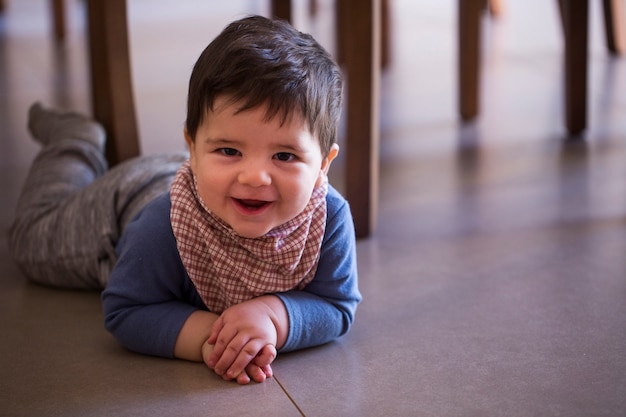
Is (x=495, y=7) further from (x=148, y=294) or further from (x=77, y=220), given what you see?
(x=148, y=294)

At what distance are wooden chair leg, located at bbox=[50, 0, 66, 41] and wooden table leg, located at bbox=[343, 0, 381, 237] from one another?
67.1 inches

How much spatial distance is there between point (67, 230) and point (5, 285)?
0.11 m

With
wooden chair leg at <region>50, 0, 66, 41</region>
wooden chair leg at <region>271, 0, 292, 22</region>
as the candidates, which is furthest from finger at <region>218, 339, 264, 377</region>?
wooden chair leg at <region>50, 0, 66, 41</region>

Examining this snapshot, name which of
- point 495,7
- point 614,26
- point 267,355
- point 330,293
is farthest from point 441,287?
point 495,7

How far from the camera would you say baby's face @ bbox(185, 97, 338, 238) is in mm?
1022

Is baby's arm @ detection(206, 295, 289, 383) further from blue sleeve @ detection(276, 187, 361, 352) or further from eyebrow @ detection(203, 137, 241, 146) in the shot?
eyebrow @ detection(203, 137, 241, 146)

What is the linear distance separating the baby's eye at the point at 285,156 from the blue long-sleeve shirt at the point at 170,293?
0.12 m

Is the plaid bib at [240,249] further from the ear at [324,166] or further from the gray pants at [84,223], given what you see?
→ the gray pants at [84,223]

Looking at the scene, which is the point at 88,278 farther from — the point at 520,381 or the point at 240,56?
the point at 520,381

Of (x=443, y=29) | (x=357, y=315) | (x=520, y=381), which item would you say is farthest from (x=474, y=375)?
(x=443, y=29)

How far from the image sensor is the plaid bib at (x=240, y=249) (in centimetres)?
110

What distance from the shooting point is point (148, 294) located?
1.12m

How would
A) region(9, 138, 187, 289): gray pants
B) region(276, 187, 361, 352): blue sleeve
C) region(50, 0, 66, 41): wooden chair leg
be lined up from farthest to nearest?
region(50, 0, 66, 41): wooden chair leg
region(9, 138, 187, 289): gray pants
region(276, 187, 361, 352): blue sleeve

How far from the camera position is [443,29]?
3.09 metres
